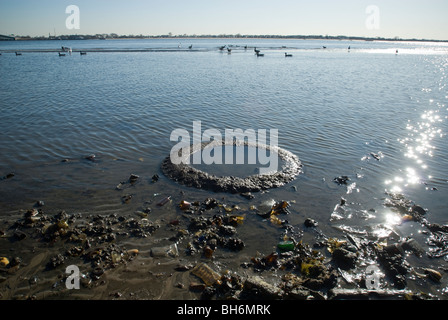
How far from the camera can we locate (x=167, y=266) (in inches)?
256

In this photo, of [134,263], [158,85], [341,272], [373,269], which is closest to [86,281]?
[134,263]

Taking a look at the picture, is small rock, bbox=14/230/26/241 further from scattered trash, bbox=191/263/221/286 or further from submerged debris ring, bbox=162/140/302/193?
submerged debris ring, bbox=162/140/302/193

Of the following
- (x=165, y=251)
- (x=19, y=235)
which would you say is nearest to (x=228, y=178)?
(x=165, y=251)

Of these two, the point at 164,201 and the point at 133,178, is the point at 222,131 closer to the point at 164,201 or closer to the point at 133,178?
the point at 133,178

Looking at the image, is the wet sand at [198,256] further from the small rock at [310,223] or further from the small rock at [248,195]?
the small rock at [248,195]

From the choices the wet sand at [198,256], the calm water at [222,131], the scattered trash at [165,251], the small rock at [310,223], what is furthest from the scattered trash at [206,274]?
the small rock at [310,223]

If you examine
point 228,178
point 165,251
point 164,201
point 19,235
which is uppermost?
point 228,178

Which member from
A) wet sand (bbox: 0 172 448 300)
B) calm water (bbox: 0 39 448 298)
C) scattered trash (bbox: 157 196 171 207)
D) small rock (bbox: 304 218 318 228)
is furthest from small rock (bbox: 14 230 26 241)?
small rock (bbox: 304 218 318 228)

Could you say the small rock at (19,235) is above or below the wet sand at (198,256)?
above

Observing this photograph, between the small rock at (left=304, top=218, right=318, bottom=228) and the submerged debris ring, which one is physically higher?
the submerged debris ring

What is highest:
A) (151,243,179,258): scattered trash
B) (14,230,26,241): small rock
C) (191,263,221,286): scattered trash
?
(14,230,26,241): small rock

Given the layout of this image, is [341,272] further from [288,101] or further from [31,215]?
[288,101]

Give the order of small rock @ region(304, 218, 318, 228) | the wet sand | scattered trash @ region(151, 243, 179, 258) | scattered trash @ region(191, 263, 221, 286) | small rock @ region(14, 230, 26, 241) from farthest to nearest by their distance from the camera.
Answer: small rock @ region(304, 218, 318, 228) < small rock @ region(14, 230, 26, 241) < scattered trash @ region(151, 243, 179, 258) < scattered trash @ region(191, 263, 221, 286) < the wet sand

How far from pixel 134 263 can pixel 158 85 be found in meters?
26.1
